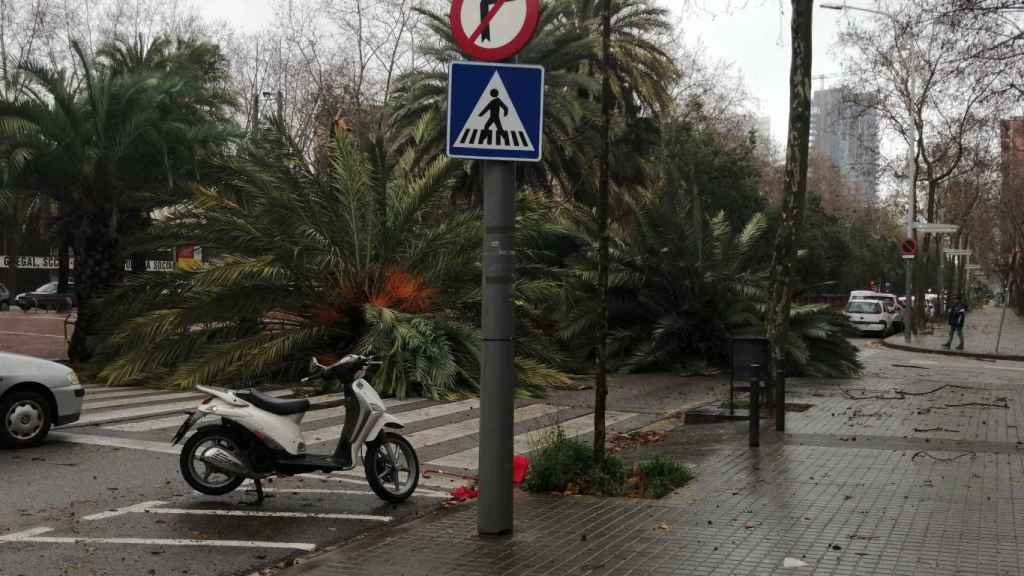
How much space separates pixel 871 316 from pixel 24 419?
116 ft

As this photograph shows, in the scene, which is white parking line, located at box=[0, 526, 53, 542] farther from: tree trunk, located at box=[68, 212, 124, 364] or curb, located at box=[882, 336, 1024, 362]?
curb, located at box=[882, 336, 1024, 362]

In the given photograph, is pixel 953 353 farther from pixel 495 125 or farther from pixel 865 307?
pixel 495 125

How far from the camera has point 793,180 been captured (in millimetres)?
13078

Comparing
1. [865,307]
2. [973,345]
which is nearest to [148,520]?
[973,345]

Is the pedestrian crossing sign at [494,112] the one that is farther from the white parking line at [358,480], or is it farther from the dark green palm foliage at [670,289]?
the dark green palm foliage at [670,289]

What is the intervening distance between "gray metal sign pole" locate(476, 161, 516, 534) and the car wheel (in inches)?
223

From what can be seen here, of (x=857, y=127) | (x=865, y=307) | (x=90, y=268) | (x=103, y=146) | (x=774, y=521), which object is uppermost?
(x=857, y=127)

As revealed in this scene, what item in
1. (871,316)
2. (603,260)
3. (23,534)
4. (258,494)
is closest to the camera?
(23,534)

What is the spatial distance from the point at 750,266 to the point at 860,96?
67.2 feet

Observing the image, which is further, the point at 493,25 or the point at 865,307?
the point at 865,307

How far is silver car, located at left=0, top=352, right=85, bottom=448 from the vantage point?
988 centimetres

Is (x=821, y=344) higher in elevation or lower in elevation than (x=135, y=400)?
higher

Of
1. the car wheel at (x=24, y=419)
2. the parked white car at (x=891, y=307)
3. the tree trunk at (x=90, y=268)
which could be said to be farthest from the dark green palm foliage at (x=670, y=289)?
the parked white car at (x=891, y=307)

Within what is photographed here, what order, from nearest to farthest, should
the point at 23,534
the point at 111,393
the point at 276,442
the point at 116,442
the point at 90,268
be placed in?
the point at 23,534 → the point at 276,442 → the point at 116,442 → the point at 111,393 → the point at 90,268
